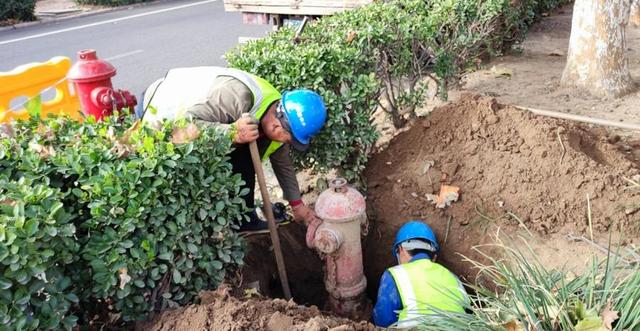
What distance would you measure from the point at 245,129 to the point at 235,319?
116 centimetres

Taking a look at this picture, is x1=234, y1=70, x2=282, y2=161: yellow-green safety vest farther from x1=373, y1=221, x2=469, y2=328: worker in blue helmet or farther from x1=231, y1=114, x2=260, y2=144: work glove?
x1=373, y1=221, x2=469, y2=328: worker in blue helmet

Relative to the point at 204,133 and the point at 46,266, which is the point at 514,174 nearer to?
the point at 204,133

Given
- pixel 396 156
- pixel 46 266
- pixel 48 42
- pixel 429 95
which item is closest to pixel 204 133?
pixel 46 266

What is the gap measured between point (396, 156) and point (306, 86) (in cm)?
112

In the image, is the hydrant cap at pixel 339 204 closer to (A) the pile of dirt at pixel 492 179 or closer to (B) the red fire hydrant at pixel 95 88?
(A) the pile of dirt at pixel 492 179

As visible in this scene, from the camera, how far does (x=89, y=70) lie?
13.1ft

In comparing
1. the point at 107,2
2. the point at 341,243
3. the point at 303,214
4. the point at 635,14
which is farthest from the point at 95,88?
the point at 107,2

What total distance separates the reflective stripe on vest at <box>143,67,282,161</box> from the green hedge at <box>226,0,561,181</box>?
1.64ft

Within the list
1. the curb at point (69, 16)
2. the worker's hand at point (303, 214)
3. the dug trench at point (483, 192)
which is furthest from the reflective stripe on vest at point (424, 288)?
the curb at point (69, 16)

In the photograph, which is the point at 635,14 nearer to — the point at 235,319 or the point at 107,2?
the point at 235,319

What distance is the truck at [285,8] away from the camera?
732 centimetres

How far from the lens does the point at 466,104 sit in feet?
16.1

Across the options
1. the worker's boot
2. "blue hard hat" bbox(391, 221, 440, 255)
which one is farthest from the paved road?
"blue hard hat" bbox(391, 221, 440, 255)

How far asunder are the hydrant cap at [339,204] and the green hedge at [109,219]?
0.73m
